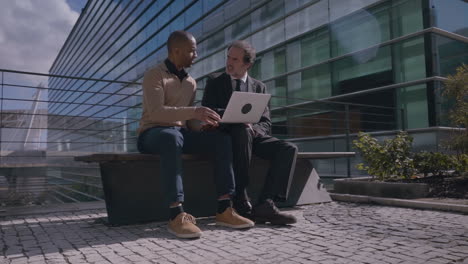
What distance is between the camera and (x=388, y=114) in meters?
9.63

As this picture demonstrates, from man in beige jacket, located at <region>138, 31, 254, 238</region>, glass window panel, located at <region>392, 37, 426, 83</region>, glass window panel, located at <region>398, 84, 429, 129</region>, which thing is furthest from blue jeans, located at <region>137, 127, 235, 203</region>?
glass window panel, located at <region>392, 37, 426, 83</region>

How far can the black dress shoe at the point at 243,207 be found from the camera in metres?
3.19

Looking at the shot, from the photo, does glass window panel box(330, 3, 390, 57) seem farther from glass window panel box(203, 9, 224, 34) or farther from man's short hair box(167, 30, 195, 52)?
man's short hair box(167, 30, 195, 52)

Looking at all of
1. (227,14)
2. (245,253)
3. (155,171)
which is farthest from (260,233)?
(227,14)

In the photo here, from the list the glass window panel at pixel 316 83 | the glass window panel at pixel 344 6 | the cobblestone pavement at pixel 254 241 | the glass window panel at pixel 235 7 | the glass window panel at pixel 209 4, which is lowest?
the cobblestone pavement at pixel 254 241

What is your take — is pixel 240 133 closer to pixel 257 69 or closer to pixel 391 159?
pixel 391 159

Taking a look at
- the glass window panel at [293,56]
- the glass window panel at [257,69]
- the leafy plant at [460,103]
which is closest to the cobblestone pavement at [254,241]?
the leafy plant at [460,103]

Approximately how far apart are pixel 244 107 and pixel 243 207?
933 mm

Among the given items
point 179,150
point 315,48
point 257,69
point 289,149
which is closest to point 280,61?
point 257,69

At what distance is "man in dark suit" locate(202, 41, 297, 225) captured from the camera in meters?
3.17

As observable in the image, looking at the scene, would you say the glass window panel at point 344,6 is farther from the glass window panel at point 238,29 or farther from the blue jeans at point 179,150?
the blue jeans at point 179,150

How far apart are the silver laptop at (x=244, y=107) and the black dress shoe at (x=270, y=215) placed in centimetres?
79

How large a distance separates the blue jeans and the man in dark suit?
0.15 m

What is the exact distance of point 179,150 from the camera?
288cm
